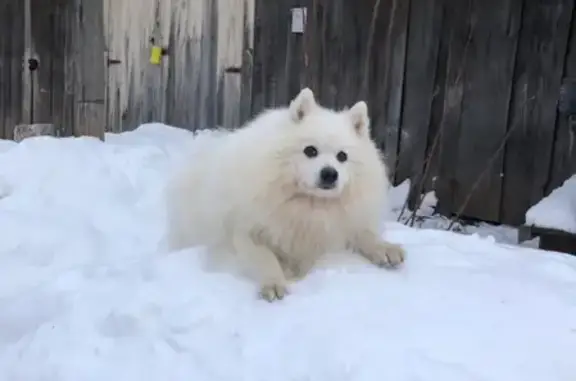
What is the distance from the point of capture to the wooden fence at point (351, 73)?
5.04m

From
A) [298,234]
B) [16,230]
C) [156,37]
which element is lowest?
[16,230]

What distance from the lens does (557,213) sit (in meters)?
4.22

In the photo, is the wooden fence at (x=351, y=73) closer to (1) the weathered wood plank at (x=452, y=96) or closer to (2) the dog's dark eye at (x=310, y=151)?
(1) the weathered wood plank at (x=452, y=96)

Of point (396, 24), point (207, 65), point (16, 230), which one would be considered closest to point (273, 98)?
point (207, 65)

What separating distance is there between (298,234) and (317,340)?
0.70 metres

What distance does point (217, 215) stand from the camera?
10.4ft

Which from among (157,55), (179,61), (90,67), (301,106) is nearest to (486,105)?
(301,106)

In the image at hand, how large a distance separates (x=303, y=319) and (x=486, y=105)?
3.21 meters

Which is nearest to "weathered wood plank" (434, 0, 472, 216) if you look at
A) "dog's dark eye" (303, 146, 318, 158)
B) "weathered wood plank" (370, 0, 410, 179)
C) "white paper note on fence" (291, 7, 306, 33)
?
"weathered wood plank" (370, 0, 410, 179)

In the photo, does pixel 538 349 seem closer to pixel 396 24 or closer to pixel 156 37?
pixel 396 24

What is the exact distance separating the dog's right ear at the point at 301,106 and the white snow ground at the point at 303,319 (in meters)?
0.66

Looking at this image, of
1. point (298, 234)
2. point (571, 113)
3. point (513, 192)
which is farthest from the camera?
point (513, 192)

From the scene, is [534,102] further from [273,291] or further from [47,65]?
[47,65]

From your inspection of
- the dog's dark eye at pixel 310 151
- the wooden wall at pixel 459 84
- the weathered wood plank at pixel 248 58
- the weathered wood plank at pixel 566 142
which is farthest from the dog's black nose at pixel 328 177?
the weathered wood plank at pixel 248 58
